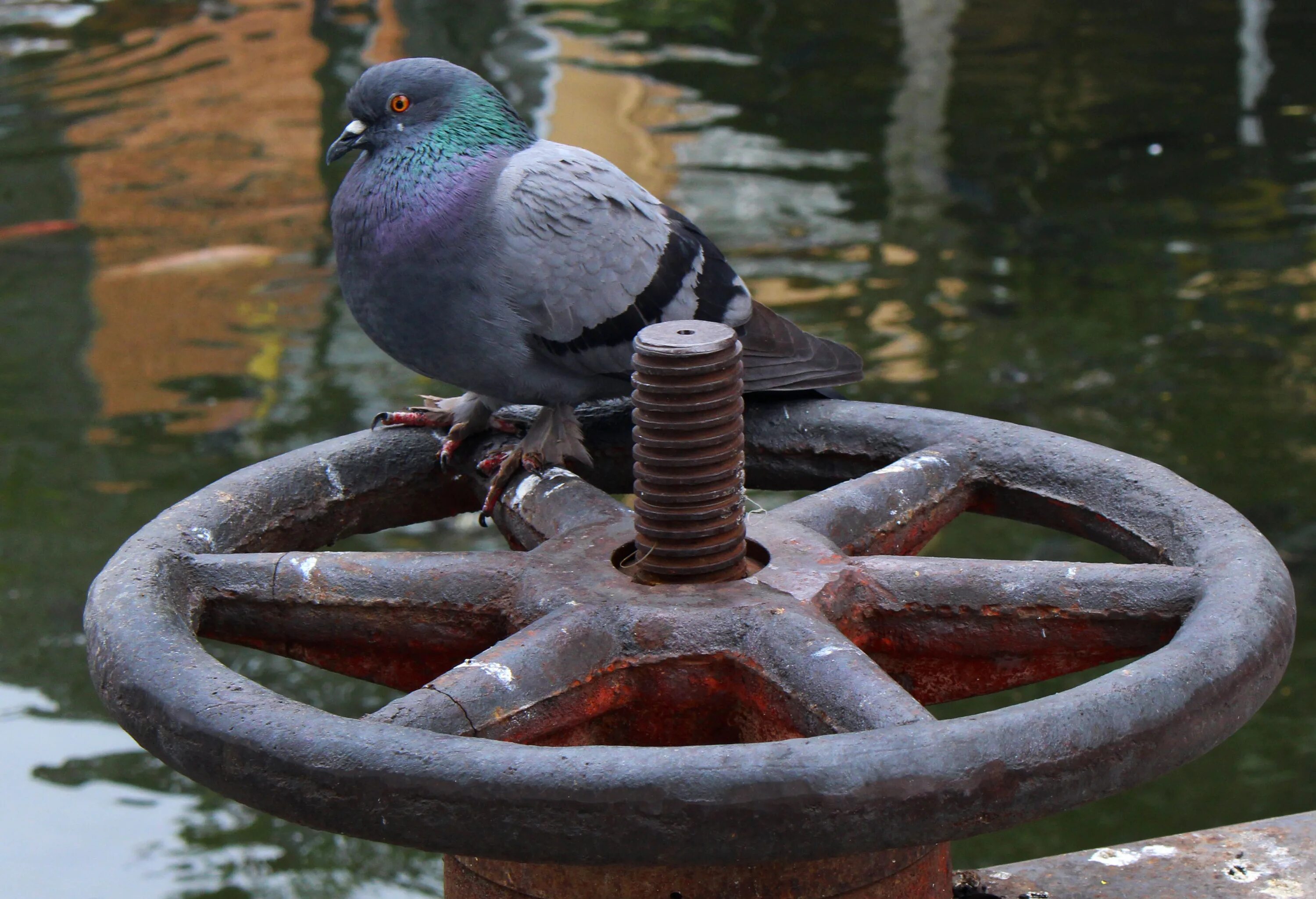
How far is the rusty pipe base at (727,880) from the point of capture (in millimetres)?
1372

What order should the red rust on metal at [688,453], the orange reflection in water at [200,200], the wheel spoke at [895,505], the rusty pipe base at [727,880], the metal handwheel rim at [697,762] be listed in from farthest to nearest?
1. the orange reflection in water at [200,200]
2. the wheel spoke at [895,505]
3. the red rust on metal at [688,453]
4. the rusty pipe base at [727,880]
5. the metal handwheel rim at [697,762]

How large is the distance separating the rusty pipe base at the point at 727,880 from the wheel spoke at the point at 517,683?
137 mm

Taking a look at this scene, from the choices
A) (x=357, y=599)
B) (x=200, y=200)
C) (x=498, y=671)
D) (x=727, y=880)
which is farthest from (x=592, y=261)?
(x=200, y=200)

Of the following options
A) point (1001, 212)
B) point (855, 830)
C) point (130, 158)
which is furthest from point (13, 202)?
point (855, 830)

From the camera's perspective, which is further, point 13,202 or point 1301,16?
point 1301,16

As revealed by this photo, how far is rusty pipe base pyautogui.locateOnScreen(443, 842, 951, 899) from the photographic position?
4.50ft

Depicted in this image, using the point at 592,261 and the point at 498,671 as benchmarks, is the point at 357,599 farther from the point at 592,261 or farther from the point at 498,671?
the point at 592,261

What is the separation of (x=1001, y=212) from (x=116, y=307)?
2904 mm

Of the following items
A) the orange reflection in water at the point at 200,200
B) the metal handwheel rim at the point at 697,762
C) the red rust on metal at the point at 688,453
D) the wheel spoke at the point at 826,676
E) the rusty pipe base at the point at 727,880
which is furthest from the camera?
the orange reflection in water at the point at 200,200

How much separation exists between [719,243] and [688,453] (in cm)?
335

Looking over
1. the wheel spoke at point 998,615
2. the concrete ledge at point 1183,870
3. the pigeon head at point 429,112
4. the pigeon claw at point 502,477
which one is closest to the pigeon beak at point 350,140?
the pigeon head at point 429,112

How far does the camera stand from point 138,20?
662cm

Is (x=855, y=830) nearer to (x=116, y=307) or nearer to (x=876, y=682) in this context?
(x=876, y=682)

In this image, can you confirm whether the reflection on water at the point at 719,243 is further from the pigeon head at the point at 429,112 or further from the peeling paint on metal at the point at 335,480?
the pigeon head at the point at 429,112
